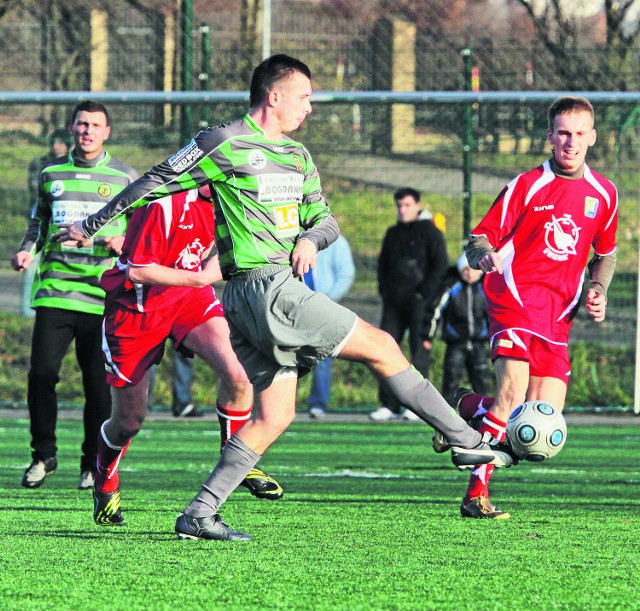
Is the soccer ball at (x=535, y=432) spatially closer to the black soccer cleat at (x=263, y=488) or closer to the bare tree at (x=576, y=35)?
the black soccer cleat at (x=263, y=488)

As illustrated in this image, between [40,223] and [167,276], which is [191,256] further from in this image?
[40,223]

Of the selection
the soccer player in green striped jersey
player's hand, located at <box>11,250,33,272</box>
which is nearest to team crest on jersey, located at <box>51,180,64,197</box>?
player's hand, located at <box>11,250,33,272</box>

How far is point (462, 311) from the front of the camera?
41.0 ft

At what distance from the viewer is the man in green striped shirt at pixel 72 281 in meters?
8.30

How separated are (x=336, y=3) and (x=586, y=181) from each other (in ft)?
34.4

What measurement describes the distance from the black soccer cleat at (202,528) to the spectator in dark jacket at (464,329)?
22.8ft

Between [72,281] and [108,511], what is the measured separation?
2323 mm

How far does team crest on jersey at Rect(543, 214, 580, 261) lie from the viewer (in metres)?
6.82

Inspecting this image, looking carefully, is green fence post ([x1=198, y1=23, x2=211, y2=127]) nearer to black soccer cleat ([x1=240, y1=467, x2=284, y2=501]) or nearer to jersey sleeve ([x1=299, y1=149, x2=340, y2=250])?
black soccer cleat ([x1=240, y1=467, x2=284, y2=501])

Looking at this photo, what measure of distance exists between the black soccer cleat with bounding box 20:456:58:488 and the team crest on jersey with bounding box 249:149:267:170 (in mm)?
3296

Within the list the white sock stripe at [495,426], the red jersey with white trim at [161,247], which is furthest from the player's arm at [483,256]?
the red jersey with white trim at [161,247]

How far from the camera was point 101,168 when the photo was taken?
331 inches

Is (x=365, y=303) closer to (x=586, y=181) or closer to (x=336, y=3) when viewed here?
(x=336, y=3)

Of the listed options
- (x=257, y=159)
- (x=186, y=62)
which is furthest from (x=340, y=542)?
(x=186, y=62)
